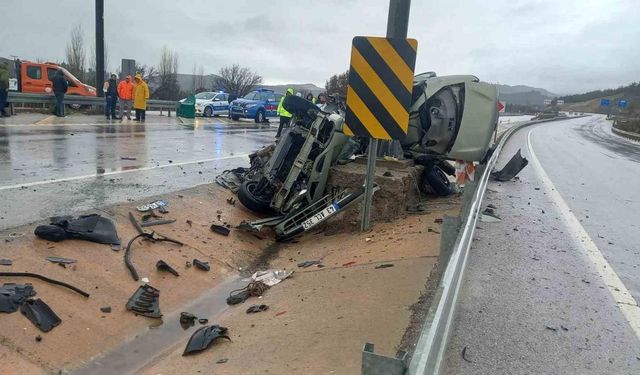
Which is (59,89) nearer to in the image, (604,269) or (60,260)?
(60,260)

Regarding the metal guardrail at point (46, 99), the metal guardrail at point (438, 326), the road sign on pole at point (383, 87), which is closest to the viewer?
the metal guardrail at point (438, 326)

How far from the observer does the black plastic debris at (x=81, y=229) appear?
15.4 ft

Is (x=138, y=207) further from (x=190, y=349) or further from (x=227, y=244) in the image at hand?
(x=190, y=349)

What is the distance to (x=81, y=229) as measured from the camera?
492 cm

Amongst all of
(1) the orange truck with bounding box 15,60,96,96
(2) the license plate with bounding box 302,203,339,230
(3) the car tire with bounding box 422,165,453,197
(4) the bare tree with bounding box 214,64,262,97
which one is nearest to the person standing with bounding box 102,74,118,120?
(1) the orange truck with bounding box 15,60,96,96

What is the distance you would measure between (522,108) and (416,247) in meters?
126

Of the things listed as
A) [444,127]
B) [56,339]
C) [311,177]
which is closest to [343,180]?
[311,177]

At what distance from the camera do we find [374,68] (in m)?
5.49

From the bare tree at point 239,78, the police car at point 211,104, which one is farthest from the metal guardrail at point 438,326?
the bare tree at point 239,78

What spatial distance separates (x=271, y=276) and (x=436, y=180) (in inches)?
144

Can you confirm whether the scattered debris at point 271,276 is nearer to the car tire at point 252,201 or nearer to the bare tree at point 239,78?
the car tire at point 252,201

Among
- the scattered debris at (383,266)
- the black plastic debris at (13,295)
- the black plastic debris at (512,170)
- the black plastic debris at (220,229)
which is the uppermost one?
the black plastic debris at (512,170)

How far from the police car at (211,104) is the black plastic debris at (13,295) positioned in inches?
920

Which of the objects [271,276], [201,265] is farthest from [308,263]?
[201,265]
